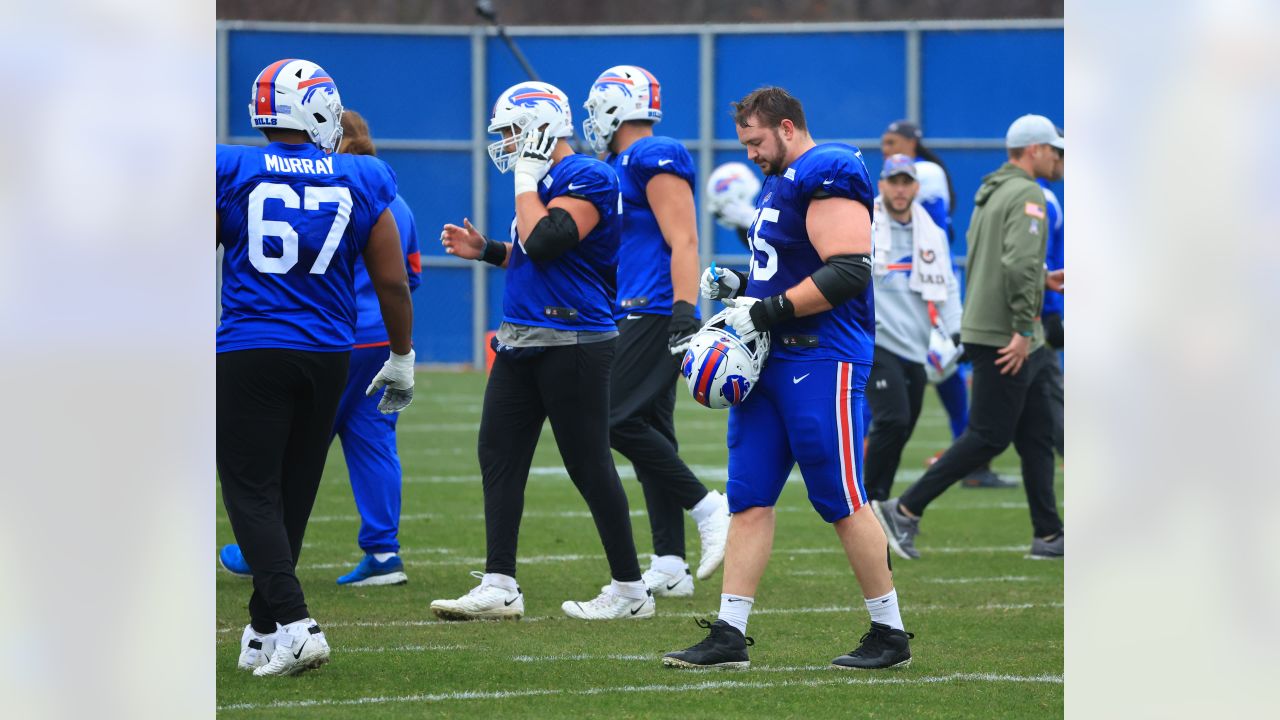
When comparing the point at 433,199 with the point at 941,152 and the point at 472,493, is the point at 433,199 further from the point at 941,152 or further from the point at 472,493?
the point at 472,493

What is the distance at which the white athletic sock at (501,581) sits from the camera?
6465 mm

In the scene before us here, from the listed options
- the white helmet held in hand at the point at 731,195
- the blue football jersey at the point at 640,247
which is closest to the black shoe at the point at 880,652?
the blue football jersey at the point at 640,247

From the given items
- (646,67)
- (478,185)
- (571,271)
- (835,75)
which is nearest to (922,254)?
(571,271)

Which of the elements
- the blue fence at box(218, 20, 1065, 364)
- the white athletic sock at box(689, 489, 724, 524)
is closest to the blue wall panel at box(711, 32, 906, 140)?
the blue fence at box(218, 20, 1065, 364)

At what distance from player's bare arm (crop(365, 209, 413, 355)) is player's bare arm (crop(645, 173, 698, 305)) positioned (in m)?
1.49

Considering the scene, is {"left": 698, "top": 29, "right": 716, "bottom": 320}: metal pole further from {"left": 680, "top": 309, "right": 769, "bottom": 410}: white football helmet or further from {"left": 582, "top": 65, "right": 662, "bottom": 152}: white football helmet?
{"left": 680, "top": 309, "right": 769, "bottom": 410}: white football helmet

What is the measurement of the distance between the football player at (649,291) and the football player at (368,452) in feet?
3.29

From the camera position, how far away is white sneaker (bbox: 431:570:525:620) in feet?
21.1

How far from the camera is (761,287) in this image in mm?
5719

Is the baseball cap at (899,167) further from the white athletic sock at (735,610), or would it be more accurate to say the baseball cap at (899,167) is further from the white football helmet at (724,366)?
the white athletic sock at (735,610)

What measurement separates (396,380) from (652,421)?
64.9 inches

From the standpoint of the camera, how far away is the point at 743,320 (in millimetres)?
5504

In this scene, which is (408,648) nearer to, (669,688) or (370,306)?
(669,688)
